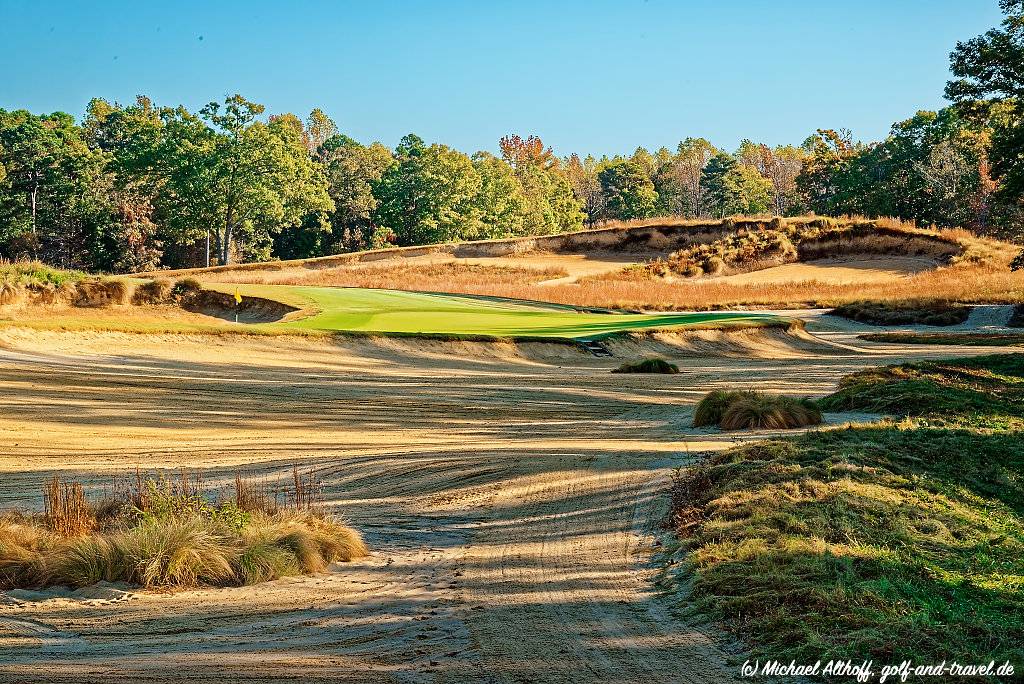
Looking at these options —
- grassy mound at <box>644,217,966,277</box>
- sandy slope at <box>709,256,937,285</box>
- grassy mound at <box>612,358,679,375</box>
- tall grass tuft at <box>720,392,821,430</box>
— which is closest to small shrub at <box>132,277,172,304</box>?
grassy mound at <box>612,358,679,375</box>

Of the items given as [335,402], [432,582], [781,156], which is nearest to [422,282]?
[335,402]

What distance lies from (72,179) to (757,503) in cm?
7337

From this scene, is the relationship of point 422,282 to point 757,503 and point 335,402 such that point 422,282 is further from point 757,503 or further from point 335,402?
point 757,503

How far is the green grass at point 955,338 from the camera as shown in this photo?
28.9m

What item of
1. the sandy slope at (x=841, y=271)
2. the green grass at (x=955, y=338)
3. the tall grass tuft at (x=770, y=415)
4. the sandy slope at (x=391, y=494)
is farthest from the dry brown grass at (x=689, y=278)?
the tall grass tuft at (x=770, y=415)

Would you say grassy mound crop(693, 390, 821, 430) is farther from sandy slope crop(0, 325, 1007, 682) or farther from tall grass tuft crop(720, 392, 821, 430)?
sandy slope crop(0, 325, 1007, 682)

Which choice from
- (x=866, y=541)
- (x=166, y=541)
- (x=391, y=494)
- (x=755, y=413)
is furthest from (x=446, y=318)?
(x=866, y=541)

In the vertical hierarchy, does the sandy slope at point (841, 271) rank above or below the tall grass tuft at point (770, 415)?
above

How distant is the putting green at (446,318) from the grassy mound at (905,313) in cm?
684

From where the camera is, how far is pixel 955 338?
30.2 m

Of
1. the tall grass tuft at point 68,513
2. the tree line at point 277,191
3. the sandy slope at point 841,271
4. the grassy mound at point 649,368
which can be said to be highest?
the tree line at point 277,191

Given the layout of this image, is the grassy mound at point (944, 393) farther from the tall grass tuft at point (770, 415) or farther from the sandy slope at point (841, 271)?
the sandy slope at point (841, 271)

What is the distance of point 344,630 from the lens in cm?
549

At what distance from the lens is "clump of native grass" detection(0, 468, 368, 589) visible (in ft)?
20.8
